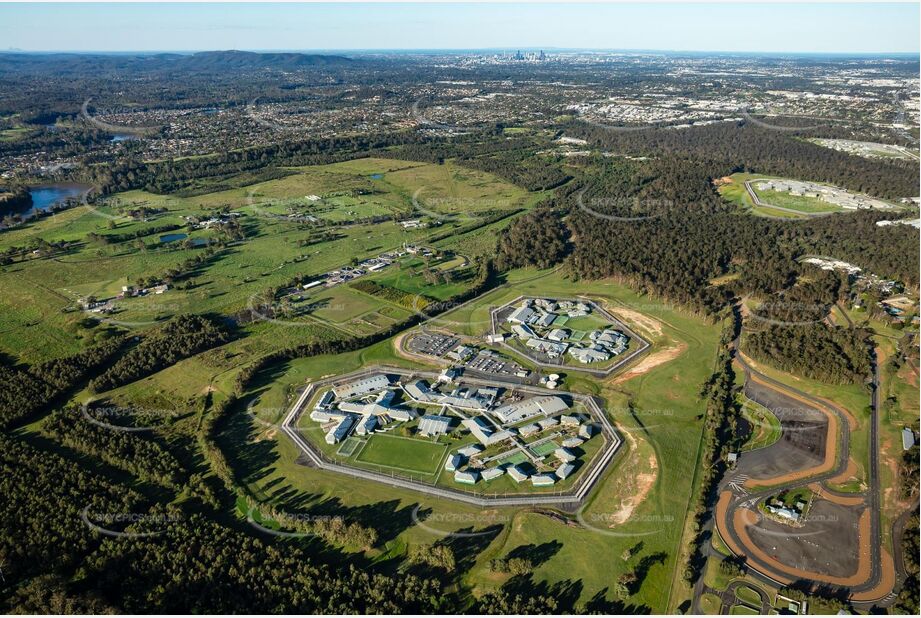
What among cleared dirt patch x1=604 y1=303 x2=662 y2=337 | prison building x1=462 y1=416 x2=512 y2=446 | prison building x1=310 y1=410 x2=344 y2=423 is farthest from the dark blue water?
cleared dirt patch x1=604 y1=303 x2=662 y2=337

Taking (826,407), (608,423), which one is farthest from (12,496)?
(826,407)

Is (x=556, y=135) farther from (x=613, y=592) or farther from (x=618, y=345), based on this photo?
(x=613, y=592)

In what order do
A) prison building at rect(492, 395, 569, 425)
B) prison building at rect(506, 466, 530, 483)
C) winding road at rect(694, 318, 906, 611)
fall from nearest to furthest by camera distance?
winding road at rect(694, 318, 906, 611), prison building at rect(506, 466, 530, 483), prison building at rect(492, 395, 569, 425)

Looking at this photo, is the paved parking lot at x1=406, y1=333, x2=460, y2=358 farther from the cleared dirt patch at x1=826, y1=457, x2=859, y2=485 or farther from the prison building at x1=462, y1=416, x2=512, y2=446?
the cleared dirt patch at x1=826, y1=457, x2=859, y2=485

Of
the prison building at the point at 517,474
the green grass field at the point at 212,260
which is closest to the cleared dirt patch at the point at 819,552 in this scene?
the prison building at the point at 517,474

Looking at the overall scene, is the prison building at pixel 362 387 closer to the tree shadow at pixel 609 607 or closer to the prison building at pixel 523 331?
the prison building at pixel 523 331
